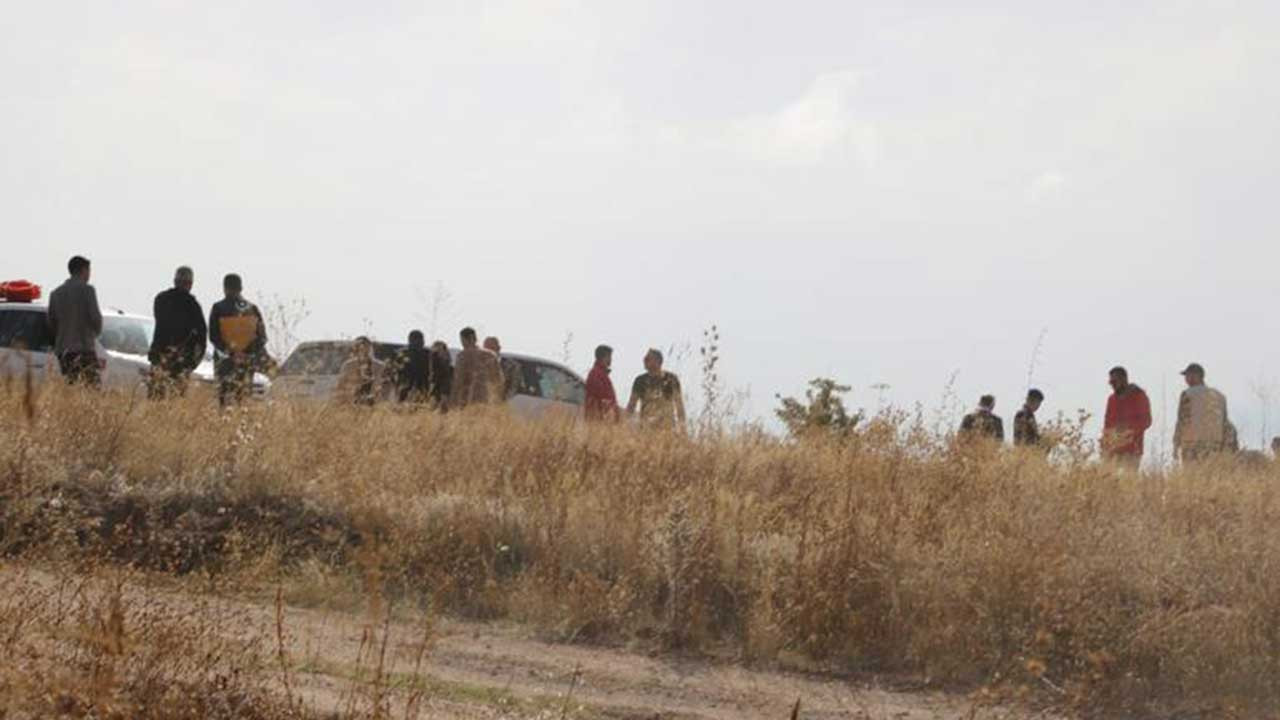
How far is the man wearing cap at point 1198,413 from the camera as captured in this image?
17891mm

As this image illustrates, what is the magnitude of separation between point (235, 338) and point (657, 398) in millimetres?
3687

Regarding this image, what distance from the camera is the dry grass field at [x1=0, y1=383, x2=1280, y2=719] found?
9.41m

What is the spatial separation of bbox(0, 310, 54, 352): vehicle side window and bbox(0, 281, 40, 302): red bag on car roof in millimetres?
456

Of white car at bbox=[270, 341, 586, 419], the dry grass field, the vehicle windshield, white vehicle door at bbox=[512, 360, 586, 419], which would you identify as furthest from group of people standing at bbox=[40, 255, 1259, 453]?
the vehicle windshield

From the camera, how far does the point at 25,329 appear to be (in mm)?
20891

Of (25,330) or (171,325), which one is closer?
(171,325)

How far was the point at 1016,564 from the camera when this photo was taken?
34.4 ft

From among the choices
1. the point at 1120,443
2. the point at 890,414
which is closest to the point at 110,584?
the point at 890,414

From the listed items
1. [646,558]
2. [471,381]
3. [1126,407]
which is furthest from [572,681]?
[471,381]

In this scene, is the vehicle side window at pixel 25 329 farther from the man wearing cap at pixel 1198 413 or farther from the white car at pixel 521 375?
the man wearing cap at pixel 1198 413

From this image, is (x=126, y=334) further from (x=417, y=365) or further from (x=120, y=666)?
(x=120, y=666)

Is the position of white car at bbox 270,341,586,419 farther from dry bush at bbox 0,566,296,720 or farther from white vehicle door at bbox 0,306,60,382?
dry bush at bbox 0,566,296,720

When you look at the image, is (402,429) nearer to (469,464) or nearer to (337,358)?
(469,464)

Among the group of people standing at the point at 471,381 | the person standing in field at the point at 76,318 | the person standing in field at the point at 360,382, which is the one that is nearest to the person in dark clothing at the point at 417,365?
the group of people standing at the point at 471,381
